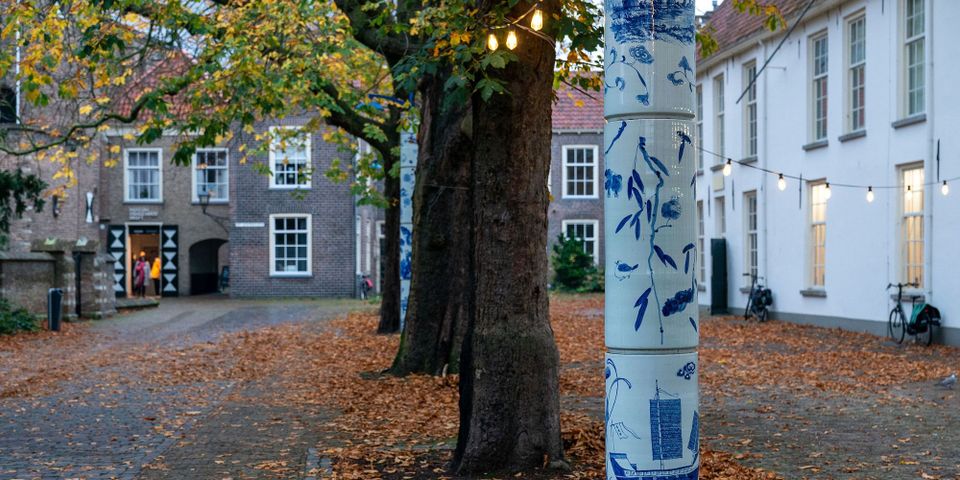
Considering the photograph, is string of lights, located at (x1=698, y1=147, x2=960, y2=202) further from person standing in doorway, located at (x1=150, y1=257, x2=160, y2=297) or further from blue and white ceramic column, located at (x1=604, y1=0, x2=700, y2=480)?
person standing in doorway, located at (x1=150, y1=257, x2=160, y2=297)

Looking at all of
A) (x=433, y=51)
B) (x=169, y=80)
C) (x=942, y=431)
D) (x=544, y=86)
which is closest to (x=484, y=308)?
(x=544, y=86)

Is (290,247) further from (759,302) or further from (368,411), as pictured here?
(368,411)

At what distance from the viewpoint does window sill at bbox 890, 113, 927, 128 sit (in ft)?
63.0

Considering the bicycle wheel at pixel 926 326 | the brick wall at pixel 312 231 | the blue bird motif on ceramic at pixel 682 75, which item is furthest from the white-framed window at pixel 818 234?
the brick wall at pixel 312 231

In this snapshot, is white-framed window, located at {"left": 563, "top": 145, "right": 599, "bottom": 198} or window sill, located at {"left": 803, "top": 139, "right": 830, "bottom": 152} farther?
white-framed window, located at {"left": 563, "top": 145, "right": 599, "bottom": 198}

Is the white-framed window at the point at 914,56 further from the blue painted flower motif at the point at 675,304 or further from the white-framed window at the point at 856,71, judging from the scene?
the blue painted flower motif at the point at 675,304

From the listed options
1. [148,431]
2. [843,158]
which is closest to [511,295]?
[148,431]

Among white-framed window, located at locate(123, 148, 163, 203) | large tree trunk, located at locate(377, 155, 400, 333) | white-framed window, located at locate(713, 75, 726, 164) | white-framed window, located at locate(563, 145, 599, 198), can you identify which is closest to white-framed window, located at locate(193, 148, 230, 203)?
white-framed window, located at locate(123, 148, 163, 203)

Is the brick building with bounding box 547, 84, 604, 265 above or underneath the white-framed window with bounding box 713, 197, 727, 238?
above

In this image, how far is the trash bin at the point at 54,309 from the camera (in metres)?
24.5

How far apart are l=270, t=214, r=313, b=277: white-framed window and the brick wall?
205 millimetres

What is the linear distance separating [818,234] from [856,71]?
3.92 metres

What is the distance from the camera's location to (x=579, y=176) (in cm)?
4991

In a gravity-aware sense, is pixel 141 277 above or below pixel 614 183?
below
